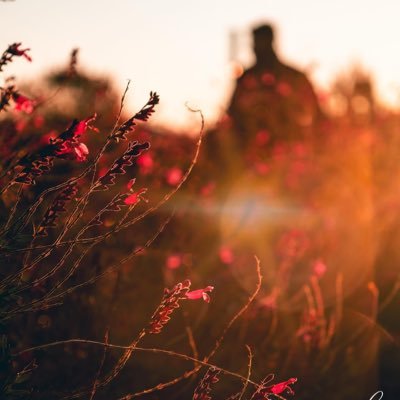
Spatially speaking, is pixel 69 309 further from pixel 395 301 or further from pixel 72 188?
pixel 395 301

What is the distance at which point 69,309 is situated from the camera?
316 cm

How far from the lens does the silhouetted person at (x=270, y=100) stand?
11.3m

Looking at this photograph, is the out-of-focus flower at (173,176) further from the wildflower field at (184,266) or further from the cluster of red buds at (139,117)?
the cluster of red buds at (139,117)

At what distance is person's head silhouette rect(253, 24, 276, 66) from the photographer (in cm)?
1527

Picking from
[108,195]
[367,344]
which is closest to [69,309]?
[108,195]

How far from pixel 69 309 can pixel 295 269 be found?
3.54 m

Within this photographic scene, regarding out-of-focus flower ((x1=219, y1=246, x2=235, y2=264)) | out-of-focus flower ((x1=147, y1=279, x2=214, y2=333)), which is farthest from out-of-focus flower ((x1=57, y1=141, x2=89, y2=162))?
out-of-focus flower ((x1=219, y1=246, x2=235, y2=264))

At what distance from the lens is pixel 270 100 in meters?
12.0

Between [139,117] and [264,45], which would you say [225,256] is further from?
[264,45]

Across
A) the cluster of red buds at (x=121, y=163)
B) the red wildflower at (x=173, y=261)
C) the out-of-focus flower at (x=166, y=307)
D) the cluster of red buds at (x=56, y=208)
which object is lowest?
the red wildflower at (x=173, y=261)

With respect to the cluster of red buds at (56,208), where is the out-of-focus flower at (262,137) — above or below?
below

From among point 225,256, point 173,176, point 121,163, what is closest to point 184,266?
point 225,256

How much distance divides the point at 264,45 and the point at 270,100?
431 cm

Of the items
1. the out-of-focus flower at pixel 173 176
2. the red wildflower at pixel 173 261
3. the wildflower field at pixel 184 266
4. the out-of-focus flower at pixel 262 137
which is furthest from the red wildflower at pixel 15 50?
the out-of-focus flower at pixel 262 137
